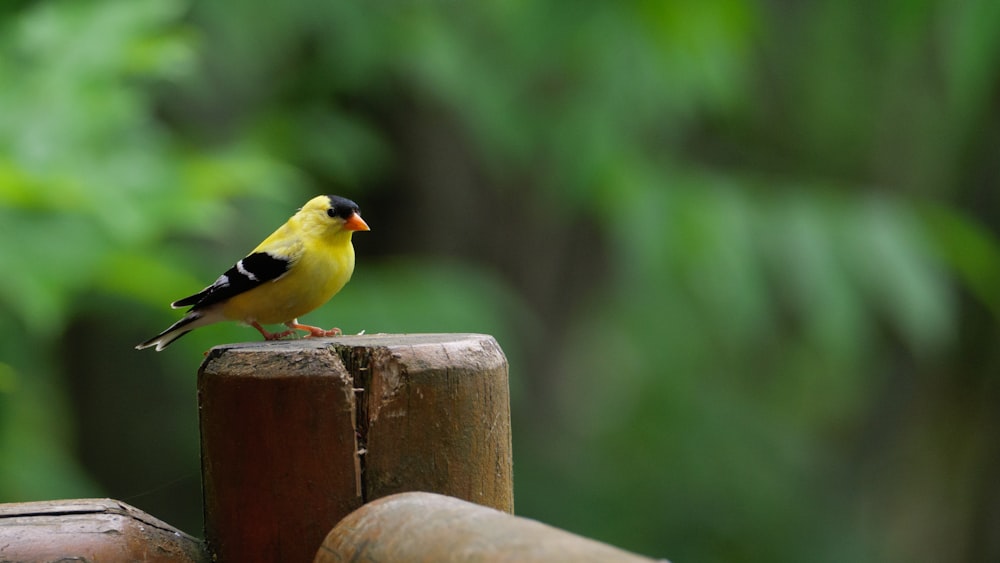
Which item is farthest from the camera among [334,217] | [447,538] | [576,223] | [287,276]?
[576,223]

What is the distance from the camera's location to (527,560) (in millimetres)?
919

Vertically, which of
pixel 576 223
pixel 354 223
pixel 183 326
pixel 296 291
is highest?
pixel 354 223

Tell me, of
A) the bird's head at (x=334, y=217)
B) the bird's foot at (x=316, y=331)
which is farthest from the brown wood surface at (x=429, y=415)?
the bird's head at (x=334, y=217)

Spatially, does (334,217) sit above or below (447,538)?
above

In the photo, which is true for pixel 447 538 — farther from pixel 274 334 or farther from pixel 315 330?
pixel 274 334

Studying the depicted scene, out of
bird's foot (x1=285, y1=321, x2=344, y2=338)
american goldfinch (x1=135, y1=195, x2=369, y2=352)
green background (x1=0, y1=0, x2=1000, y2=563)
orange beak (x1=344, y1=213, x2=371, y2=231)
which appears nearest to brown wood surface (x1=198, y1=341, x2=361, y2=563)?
bird's foot (x1=285, y1=321, x2=344, y2=338)

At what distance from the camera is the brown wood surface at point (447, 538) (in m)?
0.91

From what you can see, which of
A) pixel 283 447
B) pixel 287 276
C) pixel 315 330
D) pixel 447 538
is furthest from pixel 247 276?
pixel 447 538

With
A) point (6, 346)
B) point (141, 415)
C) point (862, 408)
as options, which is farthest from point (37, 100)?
point (862, 408)

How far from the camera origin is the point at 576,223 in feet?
26.5

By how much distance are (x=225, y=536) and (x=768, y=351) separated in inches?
383

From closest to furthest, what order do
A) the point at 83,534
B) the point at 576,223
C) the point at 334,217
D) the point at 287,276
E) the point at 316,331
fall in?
1. the point at 83,534
2. the point at 316,331
3. the point at 287,276
4. the point at 334,217
5. the point at 576,223

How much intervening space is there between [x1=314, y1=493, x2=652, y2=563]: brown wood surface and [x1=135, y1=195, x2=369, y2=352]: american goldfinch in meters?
1.27

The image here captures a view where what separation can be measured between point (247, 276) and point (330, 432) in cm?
117
